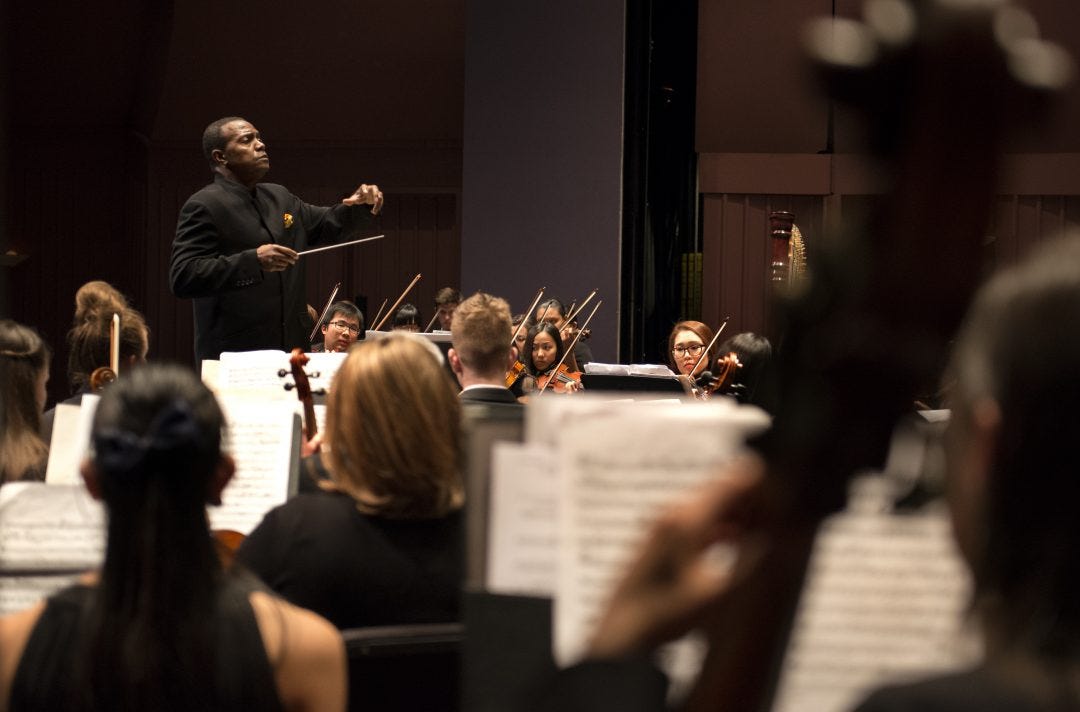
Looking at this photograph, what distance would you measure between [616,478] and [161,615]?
792 mm

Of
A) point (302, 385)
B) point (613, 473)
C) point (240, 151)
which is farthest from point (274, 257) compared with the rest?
point (613, 473)

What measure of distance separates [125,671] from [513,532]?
1.94 ft

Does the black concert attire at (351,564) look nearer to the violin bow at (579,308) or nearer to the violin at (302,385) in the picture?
the violin at (302,385)

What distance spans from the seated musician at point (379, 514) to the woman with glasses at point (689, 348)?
385cm

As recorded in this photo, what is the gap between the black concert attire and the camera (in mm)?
1863

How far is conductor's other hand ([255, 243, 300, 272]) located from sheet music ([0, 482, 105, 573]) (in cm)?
220

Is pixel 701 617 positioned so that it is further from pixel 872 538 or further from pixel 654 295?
pixel 654 295

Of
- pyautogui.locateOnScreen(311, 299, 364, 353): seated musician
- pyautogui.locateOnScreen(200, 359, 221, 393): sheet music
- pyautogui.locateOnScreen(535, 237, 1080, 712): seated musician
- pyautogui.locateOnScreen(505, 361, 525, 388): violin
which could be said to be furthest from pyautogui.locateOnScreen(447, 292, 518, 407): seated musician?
pyautogui.locateOnScreen(311, 299, 364, 353): seated musician

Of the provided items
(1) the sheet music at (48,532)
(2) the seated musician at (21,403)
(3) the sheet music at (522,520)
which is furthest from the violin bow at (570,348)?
(3) the sheet music at (522,520)

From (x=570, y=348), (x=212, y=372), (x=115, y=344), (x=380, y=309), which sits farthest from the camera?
(x=380, y=309)

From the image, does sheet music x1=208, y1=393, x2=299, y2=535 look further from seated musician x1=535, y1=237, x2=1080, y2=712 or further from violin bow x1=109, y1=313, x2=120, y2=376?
seated musician x1=535, y1=237, x2=1080, y2=712

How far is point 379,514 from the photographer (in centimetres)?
192

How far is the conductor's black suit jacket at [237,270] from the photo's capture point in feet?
13.3

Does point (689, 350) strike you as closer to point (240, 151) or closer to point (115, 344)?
point (240, 151)
